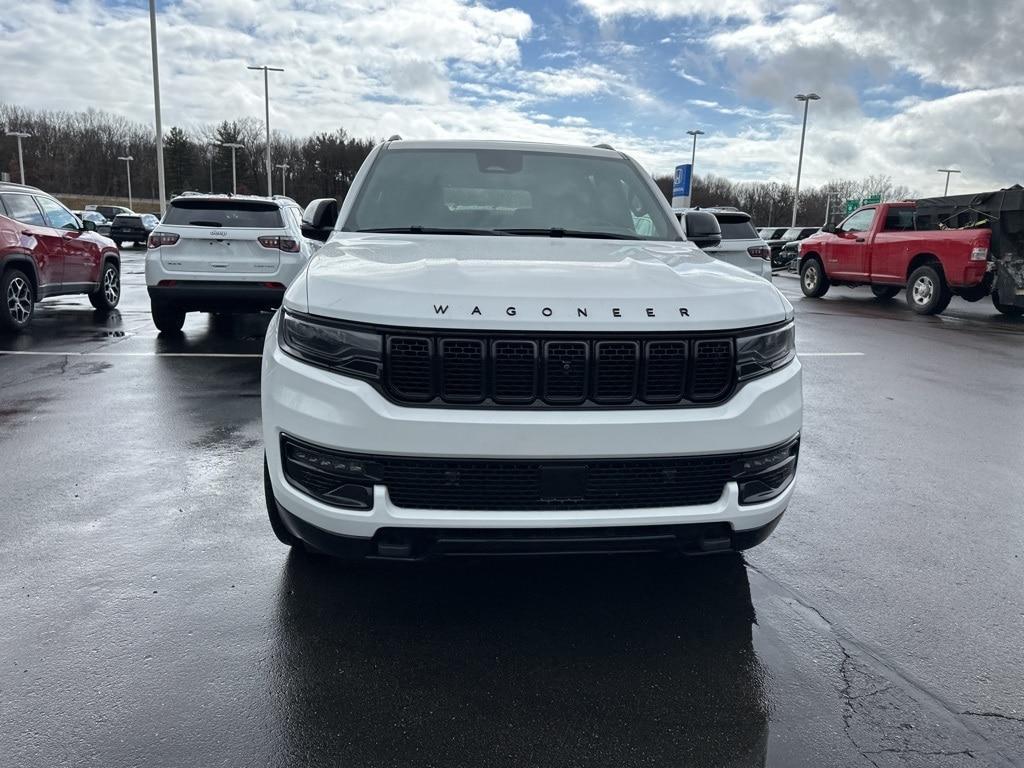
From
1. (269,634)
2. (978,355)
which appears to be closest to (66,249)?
(269,634)

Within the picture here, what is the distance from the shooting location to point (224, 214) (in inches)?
380

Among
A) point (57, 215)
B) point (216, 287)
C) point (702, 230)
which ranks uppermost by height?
point (702, 230)

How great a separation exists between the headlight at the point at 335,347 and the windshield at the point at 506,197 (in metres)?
1.31

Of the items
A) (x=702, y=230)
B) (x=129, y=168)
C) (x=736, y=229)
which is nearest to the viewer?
(x=702, y=230)

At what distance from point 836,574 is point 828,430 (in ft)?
9.62

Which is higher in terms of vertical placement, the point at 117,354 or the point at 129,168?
the point at 129,168

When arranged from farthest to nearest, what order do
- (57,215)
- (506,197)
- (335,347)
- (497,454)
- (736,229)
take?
(736,229) → (57,215) → (506,197) → (335,347) → (497,454)

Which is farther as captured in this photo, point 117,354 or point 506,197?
point 117,354

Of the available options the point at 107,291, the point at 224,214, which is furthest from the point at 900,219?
the point at 107,291

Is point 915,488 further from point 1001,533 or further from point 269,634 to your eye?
point 269,634

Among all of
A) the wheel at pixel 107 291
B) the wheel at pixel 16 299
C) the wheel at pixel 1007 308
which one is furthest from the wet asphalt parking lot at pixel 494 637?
the wheel at pixel 1007 308

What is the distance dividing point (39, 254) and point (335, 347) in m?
9.74

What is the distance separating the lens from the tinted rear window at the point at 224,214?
9.50 m

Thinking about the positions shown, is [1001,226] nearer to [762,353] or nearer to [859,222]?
[859,222]
